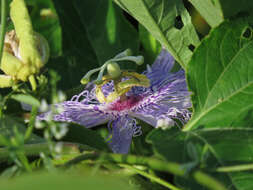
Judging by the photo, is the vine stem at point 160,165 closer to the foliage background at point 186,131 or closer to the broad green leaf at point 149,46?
the foliage background at point 186,131

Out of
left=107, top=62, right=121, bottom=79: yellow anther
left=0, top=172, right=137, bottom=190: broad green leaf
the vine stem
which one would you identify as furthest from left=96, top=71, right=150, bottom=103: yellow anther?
left=0, top=172, right=137, bottom=190: broad green leaf

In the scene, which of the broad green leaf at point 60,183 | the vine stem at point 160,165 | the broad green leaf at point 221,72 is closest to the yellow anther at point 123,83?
the broad green leaf at point 221,72

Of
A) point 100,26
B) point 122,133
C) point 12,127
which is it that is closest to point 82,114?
point 122,133

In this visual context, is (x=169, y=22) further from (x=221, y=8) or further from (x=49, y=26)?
(x=49, y=26)

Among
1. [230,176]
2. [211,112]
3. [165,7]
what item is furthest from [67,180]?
[165,7]

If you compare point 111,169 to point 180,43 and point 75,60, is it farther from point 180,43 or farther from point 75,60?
point 75,60

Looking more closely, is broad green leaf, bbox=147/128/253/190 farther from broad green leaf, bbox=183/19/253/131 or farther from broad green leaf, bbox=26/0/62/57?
broad green leaf, bbox=26/0/62/57
